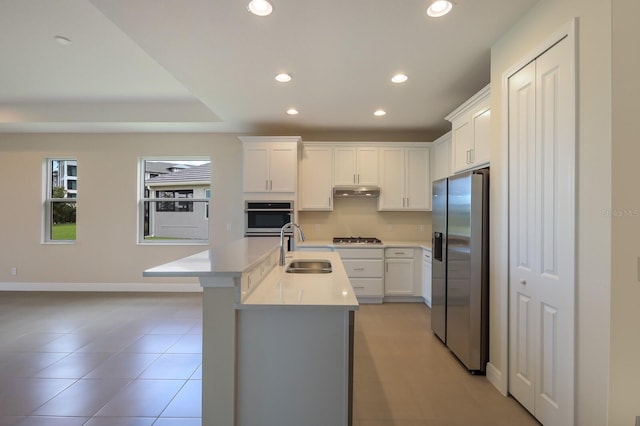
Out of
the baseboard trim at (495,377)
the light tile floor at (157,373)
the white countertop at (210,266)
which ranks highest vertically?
the white countertop at (210,266)

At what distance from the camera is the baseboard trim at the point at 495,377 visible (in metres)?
2.20

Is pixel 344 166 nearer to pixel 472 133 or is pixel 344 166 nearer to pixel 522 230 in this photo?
pixel 472 133

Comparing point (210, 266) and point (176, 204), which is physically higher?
point (176, 204)

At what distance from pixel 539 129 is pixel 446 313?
1.85 meters

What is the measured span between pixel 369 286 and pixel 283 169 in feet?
6.95

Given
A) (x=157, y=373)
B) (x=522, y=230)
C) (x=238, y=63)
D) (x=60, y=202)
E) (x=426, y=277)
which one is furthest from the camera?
(x=60, y=202)

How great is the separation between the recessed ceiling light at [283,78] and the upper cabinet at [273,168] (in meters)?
1.44

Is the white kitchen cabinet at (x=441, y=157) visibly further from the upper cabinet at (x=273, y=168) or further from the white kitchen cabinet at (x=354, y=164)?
the upper cabinet at (x=273, y=168)

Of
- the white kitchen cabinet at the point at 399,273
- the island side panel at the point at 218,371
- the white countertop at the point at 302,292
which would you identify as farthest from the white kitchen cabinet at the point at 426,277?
the island side panel at the point at 218,371

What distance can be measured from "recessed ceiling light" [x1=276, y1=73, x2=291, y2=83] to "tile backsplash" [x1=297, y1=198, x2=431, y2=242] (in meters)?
2.34

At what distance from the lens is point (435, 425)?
1.86 m

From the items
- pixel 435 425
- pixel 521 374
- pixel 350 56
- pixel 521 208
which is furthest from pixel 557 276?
pixel 350 56

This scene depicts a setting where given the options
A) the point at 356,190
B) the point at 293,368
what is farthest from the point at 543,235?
the point at 356,190

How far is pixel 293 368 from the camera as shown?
1.57 metres
